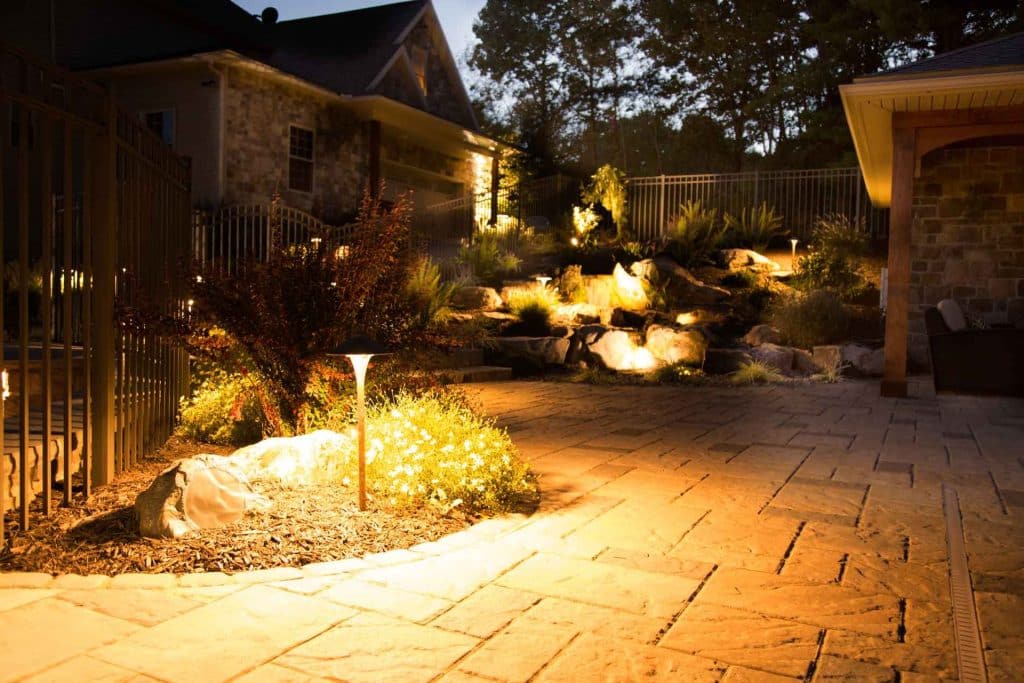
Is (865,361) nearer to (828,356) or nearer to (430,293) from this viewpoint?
(828,356)

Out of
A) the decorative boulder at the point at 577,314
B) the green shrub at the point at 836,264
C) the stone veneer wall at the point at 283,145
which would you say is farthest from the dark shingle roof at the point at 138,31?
the green shrub at the point at 836,264

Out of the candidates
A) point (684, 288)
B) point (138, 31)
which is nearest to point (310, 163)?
point (138, 31)

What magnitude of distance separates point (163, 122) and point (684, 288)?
31.7 feet

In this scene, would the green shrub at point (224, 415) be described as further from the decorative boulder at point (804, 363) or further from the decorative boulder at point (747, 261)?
the decorative boulder at point (747, 261)

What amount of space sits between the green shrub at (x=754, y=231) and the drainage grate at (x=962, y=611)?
12626 mm

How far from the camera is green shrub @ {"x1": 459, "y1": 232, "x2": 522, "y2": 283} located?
1336cm

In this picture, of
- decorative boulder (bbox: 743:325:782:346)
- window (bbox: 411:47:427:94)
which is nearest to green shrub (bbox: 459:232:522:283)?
decorative boulder (bbox: 743:325:782:346)

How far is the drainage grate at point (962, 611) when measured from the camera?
2283 millimetres

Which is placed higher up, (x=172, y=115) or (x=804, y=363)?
(x=172, y=115)

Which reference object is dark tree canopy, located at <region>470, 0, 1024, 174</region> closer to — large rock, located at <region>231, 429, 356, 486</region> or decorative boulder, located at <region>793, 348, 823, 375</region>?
decorative boulder, located at <region>793, 348, 823, 375</region>

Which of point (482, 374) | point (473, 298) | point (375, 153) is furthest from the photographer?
point (375, 153)

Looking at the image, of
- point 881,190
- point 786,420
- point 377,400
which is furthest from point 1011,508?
point 881,190

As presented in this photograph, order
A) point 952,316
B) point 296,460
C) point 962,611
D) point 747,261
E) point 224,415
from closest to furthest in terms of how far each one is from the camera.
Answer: point 962,611, point 296,460, point 224,415, point 952,316, point 747,261

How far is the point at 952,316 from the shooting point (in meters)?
8.82
